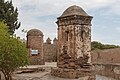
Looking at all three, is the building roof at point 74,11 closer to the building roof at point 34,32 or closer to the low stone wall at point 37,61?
the building roof at point 34,32

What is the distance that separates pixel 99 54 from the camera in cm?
3519

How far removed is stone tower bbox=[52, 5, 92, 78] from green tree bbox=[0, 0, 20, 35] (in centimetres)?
1337

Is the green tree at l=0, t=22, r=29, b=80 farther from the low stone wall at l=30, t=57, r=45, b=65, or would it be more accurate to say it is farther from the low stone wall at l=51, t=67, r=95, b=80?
the low stone wall at l=30, t=57, r=45, b=65

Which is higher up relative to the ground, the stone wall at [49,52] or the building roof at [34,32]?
the building roof at [34,32]

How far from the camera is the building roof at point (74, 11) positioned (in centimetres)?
1800

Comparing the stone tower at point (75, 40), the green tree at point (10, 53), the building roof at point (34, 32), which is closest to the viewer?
the green tree at point (10, 53)

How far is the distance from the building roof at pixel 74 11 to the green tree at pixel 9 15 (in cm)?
1324

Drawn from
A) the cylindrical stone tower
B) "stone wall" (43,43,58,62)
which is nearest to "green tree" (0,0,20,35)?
"stone wall" (43,43,58,62)

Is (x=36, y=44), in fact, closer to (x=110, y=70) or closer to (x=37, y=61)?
(x=37, y=61)

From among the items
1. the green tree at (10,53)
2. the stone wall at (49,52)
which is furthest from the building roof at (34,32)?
the green tree at (10,53)

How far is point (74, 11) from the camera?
18.0m

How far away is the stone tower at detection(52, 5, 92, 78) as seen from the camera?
17.9m

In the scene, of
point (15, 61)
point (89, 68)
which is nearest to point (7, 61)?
point (15, 61)

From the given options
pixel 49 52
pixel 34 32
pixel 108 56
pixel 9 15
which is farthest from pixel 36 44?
pixel 49 52
